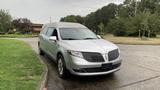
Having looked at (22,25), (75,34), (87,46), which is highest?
(22,25)

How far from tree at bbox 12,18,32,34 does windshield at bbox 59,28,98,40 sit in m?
56.7

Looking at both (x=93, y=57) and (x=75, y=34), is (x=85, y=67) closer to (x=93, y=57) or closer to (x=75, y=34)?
(x=93, y=57)

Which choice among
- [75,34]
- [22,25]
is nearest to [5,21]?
[22,25]

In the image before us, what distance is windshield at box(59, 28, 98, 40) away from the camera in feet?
25.9

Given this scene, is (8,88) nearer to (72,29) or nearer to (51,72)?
(51,72)

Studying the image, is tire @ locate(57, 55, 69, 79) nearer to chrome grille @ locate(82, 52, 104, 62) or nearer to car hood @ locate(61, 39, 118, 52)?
car hood @ locate(61, 39, 118, 52)

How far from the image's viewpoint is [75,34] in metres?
8.15

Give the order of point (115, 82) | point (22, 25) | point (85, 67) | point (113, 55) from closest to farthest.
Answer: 1. point (85, 67)
2. point (115, 82)
3. point (113, 55)
4. point (22, 25)

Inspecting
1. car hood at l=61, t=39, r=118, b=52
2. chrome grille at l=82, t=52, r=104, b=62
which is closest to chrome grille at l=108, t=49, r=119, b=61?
car hood at l=61, t=39, r=118, b=52

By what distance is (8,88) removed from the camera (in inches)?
212

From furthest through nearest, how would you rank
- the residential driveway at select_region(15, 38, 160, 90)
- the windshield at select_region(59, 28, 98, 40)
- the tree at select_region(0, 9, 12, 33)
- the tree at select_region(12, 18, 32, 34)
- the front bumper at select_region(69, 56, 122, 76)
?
the tree at select_region(12, 18, 32, 34), the tree at select_region(0, 9, 12, 33), the windshield at select_region(59, 28, 98, 40), the front bumper at select_region(69, 56, 122, 76), the residential driveway at select_region(15, 38, 160, 90)

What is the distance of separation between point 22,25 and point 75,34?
58.4 metres

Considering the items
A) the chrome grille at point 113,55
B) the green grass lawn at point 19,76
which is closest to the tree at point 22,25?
the green grass lawn at point 19,76

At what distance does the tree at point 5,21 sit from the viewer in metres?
58.6
